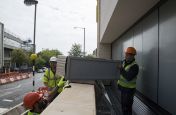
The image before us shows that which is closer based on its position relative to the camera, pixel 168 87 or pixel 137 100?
pixel 168 87

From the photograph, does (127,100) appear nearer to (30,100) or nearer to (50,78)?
(50,78)

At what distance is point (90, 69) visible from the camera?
22.7ft

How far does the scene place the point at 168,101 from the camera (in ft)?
17.9

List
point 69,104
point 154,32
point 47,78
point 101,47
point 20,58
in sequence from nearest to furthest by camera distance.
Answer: point 69,104 < point 154,32 < point 47,78 < point 101,47 < point 20,58

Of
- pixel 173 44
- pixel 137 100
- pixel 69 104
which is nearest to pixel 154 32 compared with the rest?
pixel 173 44

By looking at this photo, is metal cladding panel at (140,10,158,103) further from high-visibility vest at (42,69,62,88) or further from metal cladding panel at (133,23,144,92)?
high-visibility vest at (42,69,62,88)

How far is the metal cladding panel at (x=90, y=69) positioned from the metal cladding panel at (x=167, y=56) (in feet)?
5.62

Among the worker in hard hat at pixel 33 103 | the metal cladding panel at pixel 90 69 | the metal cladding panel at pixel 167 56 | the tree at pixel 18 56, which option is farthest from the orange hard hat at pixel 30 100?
the tree at pixel 18 56

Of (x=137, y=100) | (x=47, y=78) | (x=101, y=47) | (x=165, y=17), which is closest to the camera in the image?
(x=165, y=17)

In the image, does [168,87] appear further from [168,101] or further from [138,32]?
[138,32]

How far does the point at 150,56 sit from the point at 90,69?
58.8 inches

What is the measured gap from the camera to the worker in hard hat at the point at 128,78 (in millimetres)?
6316

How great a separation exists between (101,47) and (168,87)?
1351cm

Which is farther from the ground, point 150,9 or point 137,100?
point 150,9
